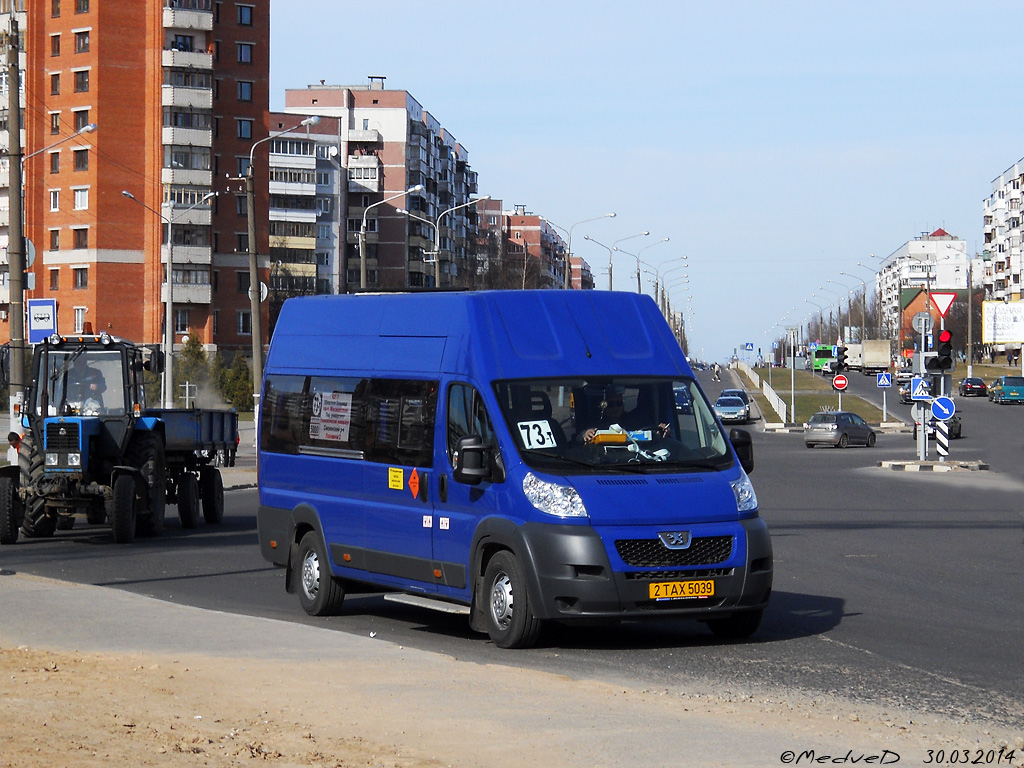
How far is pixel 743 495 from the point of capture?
11578 millimetres

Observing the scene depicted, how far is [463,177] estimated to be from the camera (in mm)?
175375

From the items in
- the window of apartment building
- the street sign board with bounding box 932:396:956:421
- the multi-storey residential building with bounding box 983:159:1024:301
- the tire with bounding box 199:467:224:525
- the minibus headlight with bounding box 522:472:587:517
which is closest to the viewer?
the minibus headlight with bounding box 522:472:587:517

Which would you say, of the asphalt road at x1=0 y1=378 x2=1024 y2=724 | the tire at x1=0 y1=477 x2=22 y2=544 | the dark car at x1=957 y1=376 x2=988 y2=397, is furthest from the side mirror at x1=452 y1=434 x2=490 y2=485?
the dark car at x1=957 y1=376 x2=988 y2=397

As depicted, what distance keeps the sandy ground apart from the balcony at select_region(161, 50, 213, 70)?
272 ft

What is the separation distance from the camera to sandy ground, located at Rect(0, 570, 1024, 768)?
7.23m

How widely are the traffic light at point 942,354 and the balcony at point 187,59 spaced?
61024 millimetres

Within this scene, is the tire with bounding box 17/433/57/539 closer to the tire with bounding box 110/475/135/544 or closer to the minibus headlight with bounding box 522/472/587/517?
the tire with bounding box 110/475/135/544

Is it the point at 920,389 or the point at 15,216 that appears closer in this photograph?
the point at 15,216

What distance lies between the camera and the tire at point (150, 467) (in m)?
22.2

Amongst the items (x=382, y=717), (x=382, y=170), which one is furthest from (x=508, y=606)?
(x=382, y=170)

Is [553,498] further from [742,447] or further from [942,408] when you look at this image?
[942,408]

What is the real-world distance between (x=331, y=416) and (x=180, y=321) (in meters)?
81.3

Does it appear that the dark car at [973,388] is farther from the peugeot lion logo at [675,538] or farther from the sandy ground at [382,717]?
the sandy ground at [382,717]

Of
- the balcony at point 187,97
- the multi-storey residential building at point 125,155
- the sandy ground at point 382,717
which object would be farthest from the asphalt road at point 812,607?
the balcony at point 187,97
